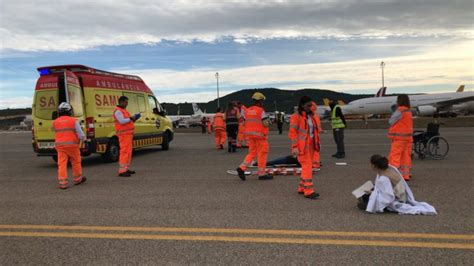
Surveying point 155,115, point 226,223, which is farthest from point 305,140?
point 155,115

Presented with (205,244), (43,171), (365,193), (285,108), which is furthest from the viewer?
(285,108)

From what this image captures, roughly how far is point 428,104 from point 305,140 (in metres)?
55.7

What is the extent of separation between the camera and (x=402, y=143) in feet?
24.5

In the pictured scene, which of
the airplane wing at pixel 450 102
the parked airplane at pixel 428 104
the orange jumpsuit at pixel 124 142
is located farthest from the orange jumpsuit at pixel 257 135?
the airplane wing at pixel 450 102

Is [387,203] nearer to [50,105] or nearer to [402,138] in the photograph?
[402,138]

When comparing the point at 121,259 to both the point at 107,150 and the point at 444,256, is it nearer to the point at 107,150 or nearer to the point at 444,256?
the point at 444,256

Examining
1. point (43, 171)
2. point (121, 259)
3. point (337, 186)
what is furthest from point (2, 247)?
point (43, 171)

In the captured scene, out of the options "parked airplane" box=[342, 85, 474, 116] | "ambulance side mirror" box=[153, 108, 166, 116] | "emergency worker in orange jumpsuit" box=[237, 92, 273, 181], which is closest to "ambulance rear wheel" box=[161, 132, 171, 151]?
"ambulance side mirror" box=[153, 108, 166, 116]

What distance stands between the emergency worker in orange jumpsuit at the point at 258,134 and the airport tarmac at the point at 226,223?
373 mm

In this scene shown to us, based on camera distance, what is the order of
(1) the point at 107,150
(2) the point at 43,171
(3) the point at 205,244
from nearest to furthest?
(3) the point at 205,244 → (2) the point at 43,171 → (1) the point at 107,150

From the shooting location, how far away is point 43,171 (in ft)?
34.1

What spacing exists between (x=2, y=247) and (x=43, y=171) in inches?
262

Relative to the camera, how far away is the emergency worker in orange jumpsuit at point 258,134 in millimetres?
7891

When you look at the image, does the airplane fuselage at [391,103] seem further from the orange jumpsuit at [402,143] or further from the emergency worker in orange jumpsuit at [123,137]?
the emergency worker in orange jumpsuit at [123,137]
